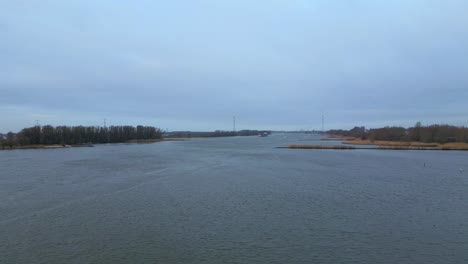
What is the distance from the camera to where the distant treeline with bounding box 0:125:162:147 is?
71156 millimetres

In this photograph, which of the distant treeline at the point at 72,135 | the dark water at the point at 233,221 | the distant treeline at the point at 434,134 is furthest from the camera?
the distant treeline at the point at 72,135

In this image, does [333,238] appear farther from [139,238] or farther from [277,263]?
[139,238]

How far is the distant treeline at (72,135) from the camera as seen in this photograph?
2801 inches

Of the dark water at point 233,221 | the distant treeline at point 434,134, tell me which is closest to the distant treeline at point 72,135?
the dark water at point 233,221

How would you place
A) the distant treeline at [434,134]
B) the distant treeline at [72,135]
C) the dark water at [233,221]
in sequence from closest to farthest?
the dark water at [233,221] < the distant treeline at [434,134] < the distant treeline at [72,135]

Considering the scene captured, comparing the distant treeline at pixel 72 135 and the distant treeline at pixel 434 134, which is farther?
the distant treeline at pixel 72 135

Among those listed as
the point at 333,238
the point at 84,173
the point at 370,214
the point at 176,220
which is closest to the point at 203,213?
the point at 176,220

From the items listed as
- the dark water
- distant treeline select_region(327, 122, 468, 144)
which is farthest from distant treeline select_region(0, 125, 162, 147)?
distant treeline select_region(327, 122, 468, 144)

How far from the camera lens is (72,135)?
80375 mm

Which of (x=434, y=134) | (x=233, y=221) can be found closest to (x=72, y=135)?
(x=434, y=134)

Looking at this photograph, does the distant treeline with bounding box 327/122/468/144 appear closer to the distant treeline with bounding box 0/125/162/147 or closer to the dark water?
the dark water

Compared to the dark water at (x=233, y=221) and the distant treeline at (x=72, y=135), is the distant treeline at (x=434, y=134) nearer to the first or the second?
the dark water at (x=233, y=221)

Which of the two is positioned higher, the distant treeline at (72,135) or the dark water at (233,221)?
the distant treeline at (72,135)

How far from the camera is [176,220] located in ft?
40.7
